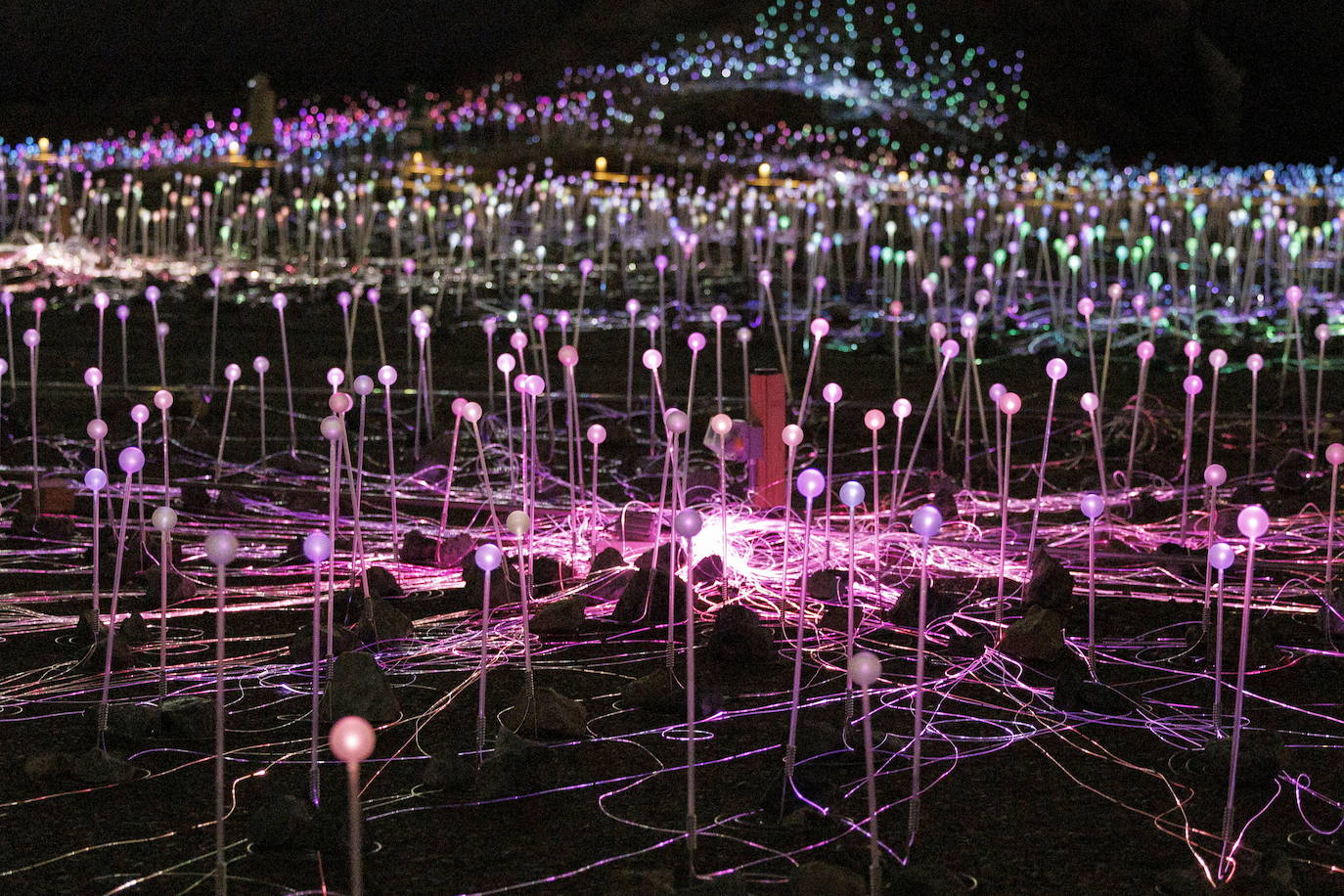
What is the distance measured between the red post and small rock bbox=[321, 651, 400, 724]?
1.50 metres

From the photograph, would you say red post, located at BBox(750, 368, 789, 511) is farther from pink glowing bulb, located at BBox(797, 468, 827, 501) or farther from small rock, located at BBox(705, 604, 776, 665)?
pink glowing bulb, located at BBox(797, 468, 827, 501)

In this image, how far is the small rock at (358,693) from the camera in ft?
7.84

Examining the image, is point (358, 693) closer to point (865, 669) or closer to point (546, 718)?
point (546, 718)

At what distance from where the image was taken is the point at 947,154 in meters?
12.3

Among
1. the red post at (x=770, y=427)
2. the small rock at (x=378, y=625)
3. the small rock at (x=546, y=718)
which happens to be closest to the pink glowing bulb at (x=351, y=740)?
the small rock at (x=546, y=718)

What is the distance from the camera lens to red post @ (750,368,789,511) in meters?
3.77

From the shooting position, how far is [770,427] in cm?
381

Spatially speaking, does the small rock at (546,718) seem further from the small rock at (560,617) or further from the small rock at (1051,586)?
the small rock at (1051,586)

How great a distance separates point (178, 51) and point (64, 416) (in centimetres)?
1027

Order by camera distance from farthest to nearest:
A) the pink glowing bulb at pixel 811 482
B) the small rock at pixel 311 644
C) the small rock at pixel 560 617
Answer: the small rock at pixel 560 617 → the small rock at pixel 311 644 → the pink glowing bulb at pixel 811 482

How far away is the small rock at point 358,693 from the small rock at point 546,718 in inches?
7.8

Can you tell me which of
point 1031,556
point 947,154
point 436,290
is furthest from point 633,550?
point 947,154

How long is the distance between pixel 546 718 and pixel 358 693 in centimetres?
30

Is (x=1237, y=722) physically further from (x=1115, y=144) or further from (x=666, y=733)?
(x=1115, y=144)
